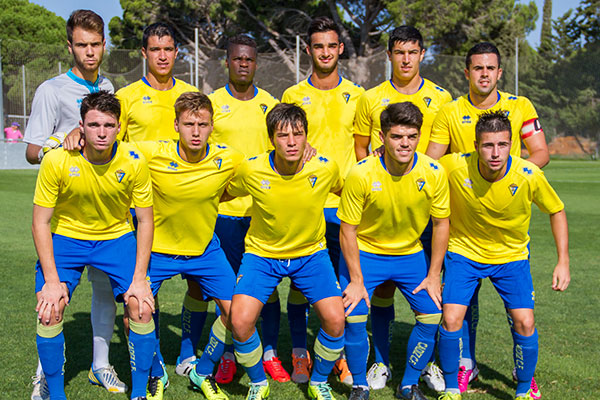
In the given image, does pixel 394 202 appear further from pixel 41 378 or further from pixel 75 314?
pixel 75 314

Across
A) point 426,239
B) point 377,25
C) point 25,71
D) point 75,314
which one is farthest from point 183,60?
point 426,239

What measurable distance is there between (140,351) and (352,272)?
1.46 meters

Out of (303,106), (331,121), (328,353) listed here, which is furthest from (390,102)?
(328,353)

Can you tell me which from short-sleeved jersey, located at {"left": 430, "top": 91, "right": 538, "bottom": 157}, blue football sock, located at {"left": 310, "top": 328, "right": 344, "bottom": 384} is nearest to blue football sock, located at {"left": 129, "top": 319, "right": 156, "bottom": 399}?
blue football sock, located at {"left": 310, "top": 328, "right": 344, "bottom": 384}

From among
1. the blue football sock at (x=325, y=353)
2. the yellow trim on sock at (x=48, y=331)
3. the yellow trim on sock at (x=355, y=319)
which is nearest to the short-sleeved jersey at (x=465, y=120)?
the yellow trim on sock at (x=355, y=319)

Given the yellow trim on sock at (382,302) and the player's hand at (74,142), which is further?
the yellow trim on sock at (382,302)

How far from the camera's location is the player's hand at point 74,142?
376cm

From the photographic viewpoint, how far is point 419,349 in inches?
160

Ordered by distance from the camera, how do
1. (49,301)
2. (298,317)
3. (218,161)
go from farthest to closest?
(298,317) < (218,161) < (49,301)

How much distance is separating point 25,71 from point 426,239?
20.8 metres

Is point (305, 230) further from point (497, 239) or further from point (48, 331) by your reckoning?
point (48, 331)

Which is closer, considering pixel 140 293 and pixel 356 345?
pixel 140 293

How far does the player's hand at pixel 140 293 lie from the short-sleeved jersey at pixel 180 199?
1.15ft

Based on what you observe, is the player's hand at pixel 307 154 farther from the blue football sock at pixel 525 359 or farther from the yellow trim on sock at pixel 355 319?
the blue football sock at pixel 525 359
